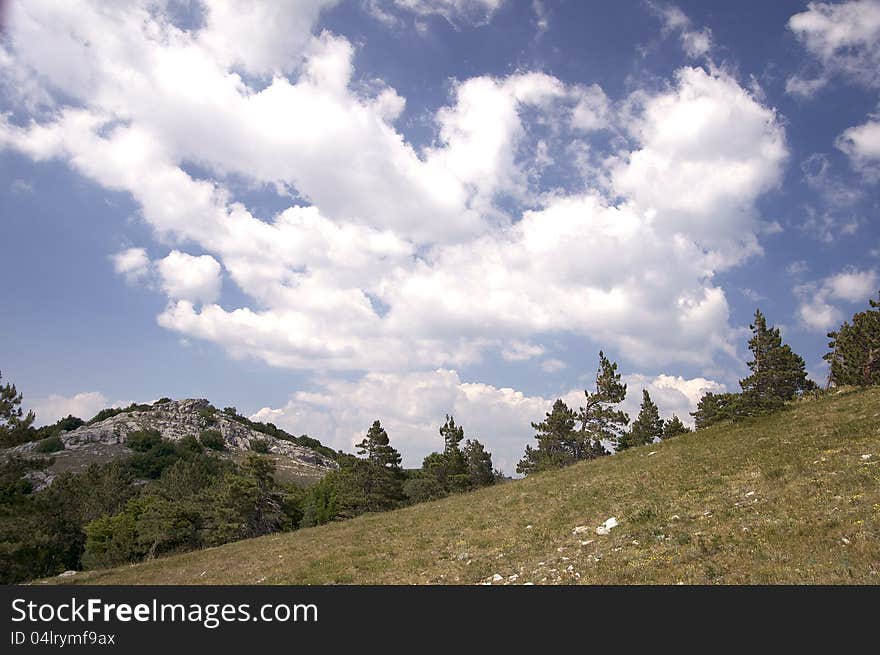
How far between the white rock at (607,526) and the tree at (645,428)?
59.0 m

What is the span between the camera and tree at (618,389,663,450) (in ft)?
240

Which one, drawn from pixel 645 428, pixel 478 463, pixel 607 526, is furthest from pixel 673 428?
pixel 607 526

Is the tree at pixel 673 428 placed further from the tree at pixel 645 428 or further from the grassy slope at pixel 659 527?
the grassy slope at pixel 659 527

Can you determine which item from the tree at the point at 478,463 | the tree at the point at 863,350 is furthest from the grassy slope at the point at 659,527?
the tree at the point at 478,463

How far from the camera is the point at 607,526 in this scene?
16844mm

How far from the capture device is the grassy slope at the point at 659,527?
10.9 metres

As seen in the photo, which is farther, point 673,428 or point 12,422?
point 673,428

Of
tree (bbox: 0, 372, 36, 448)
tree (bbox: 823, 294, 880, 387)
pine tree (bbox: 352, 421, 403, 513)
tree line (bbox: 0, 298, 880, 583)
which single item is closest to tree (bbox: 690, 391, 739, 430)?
tree line (bbox: 0, 298, 880, 583)

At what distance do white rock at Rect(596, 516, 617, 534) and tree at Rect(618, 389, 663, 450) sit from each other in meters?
59.0

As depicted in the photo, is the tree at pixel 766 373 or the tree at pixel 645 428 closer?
the tree at pixel 766 373

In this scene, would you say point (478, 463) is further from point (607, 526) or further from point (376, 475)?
point (607, 526)

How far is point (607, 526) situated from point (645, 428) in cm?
6425
